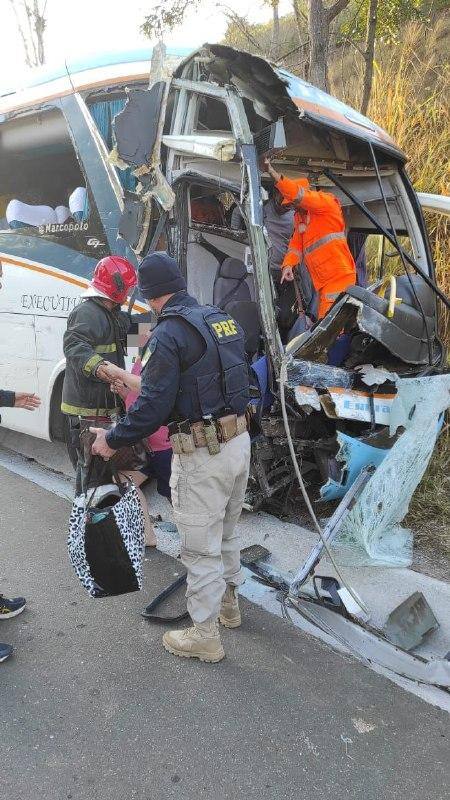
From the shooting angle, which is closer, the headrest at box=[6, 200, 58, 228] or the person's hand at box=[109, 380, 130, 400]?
the person's hand at box=[109, 380, 130, 400]

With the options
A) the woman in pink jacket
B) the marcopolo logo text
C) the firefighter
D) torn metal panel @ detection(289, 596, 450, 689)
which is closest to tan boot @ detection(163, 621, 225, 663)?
torn metal panel @ detection(289, 596, 450, 689)

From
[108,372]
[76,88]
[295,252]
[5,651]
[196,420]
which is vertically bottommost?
[5,651]

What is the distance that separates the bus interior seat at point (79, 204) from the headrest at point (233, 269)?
3.36 feet

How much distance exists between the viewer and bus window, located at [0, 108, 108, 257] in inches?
156

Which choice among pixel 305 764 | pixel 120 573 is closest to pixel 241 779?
pixel 305 764

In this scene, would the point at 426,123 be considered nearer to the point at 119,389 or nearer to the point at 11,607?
the point at 119,389

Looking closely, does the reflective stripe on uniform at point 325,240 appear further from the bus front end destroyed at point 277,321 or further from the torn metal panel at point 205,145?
the torn metal panel at point 205,145

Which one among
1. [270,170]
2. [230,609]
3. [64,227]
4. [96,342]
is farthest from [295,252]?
[230,609]

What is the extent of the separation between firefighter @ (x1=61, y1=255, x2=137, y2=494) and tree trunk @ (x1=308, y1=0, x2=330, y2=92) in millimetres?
4294

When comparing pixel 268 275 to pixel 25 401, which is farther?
pixel 268 275

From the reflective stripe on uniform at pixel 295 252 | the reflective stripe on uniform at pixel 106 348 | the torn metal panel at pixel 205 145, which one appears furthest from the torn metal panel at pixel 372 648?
the reflective stripe on uniform at pixel 295 252

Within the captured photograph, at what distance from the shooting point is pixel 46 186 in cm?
432

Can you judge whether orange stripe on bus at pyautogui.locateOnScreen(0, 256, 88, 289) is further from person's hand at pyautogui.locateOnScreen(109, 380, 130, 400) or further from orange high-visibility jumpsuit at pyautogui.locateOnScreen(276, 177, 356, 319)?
orange high-visibility jumpsuit at pyautogui.locateOnScreen(276, 177, 356, 319)

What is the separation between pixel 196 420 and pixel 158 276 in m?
0.59
